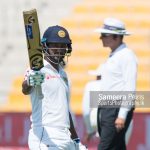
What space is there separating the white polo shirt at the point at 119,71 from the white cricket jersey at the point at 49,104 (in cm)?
183

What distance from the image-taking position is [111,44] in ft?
22.9

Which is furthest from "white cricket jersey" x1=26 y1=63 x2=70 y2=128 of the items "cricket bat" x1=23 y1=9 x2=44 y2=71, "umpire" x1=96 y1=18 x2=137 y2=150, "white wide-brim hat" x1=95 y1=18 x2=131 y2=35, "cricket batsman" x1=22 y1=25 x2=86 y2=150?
"white wide-brim hat" x1=95 y1=18 x2=131 y2=35

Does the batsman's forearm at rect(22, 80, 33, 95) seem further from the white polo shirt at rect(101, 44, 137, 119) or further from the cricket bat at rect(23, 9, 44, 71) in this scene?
the white polo shirt at rect(101, 44, 137, 119)

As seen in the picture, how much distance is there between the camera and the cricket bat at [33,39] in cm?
471

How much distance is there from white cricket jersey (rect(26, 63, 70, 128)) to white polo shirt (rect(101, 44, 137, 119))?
1.83 m

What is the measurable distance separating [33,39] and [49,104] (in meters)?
0.45

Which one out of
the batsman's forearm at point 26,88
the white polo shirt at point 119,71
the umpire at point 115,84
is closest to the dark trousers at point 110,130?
the umpire at point 115,84

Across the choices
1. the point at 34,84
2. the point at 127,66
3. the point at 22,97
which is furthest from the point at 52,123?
the point at 22,97

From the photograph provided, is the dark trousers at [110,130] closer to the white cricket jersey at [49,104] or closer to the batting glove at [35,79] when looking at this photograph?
the white cricket jersey at [49,104]

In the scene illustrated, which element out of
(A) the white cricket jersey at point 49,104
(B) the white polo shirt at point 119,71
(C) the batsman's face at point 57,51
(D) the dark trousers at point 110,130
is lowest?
→ (D) the dark trousers at point 110,130

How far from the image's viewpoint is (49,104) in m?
4.96

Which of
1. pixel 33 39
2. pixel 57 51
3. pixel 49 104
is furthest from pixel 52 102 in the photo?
pixel 33 39

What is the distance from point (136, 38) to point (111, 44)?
5.94m

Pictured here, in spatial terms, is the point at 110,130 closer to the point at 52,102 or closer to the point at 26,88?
the point at 52,102
